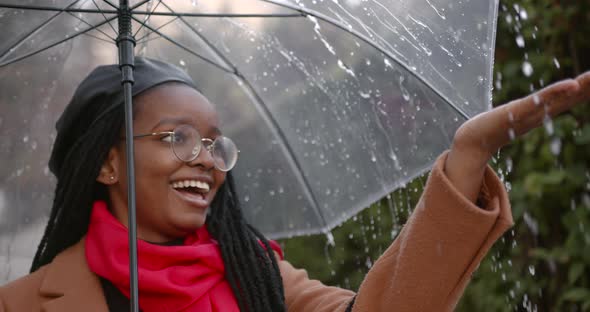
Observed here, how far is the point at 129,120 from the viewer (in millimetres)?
2275

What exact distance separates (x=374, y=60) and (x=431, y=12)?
0.95ft

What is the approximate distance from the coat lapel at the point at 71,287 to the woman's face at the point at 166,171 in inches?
7.1

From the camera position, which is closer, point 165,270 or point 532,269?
point 165,270

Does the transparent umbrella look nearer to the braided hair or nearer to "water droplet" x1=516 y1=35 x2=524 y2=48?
the braided hair

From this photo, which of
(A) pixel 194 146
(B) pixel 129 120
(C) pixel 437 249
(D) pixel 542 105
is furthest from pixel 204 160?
(D) pixel 542 105

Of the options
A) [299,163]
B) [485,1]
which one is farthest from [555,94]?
[299,163]

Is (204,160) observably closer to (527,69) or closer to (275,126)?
(275,126)

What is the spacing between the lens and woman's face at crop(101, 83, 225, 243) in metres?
2.48

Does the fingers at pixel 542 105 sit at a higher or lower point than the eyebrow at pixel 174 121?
lower

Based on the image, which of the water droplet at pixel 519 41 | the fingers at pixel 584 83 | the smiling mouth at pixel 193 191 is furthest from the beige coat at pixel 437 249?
the water droplet at pixel 519 41

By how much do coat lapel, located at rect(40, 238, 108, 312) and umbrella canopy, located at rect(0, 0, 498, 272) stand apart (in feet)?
1.54

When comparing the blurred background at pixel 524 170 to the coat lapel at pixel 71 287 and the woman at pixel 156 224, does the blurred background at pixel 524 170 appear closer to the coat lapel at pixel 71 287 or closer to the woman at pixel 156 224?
the woman at pixel 156 224

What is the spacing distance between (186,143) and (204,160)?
2.6 inches

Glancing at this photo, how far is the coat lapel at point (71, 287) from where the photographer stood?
2.43 meters
